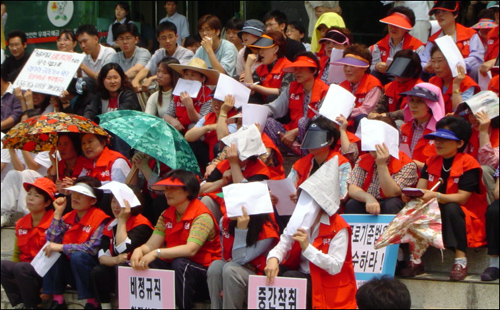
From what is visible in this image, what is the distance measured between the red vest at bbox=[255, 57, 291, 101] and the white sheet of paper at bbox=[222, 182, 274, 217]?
3.08 metres

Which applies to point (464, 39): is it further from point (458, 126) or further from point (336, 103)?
point (458, 126)

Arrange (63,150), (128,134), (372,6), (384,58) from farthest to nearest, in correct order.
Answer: (372,6)
(384,58)
(63,150)
(128,134)

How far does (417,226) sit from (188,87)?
157 inches

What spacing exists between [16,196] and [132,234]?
292 centimetres

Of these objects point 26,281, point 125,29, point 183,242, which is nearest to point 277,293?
point 183,242

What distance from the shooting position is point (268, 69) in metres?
10.4

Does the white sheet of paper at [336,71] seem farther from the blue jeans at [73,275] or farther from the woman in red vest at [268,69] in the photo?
the blue jeans at [73,275]

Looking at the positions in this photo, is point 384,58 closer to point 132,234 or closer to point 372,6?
point 132,234

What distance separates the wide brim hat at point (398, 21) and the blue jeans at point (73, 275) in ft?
14.2

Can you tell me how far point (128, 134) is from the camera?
8.77m

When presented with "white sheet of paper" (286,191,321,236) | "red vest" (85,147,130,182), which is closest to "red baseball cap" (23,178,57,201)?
"red vest" (85,147,130,182)

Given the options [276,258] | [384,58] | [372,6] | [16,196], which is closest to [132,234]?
[276,258]

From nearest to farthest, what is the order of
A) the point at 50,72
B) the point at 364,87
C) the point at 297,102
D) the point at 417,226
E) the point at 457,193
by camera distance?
the point at 417,226 < the point at 457,193 < the point at 364,87 < the point at 297,102 < the point at 50,72

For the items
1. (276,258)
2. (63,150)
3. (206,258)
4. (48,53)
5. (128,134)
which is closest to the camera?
(276,258)
